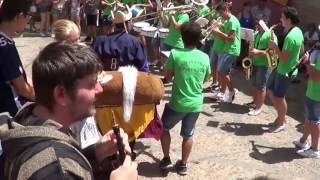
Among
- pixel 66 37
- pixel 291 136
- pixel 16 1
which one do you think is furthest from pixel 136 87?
pixel 291 136

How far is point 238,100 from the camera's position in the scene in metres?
8.06

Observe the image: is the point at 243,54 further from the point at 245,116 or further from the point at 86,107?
the point at 86,107

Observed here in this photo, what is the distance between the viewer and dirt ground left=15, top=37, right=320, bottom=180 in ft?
17.6

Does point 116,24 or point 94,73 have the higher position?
point 94,73

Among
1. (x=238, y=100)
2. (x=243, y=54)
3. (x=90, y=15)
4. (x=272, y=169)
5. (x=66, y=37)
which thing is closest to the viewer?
(x=66, y=37)

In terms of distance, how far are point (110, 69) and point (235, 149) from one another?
7.11 feet

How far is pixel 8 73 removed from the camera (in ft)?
10.2

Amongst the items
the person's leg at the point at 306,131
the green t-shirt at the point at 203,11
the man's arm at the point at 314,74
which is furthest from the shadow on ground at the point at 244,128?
the green t-shirt at the point at 203,11

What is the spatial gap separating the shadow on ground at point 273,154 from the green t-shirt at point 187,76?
1396 mm

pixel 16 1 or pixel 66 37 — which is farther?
pixel 66 37

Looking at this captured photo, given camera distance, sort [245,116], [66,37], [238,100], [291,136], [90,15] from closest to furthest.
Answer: [66,37] < [291,136] < [245,116] < [238,100] < [90,15]

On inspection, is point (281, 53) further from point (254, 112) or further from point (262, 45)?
point (254, 112)

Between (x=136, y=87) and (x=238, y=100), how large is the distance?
4.14 meters

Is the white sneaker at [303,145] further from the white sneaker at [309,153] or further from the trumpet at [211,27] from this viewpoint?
the trumpet at [211,27]
